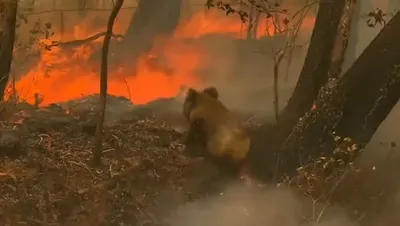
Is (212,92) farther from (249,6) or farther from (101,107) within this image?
(101,107)

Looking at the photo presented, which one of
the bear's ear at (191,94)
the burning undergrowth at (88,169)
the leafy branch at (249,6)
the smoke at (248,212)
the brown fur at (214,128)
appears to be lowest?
the smoke at (248,212)

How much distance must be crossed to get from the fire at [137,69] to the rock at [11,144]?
0.70 ft

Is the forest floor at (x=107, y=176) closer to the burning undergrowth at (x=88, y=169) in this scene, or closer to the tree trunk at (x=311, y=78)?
the burning undergrowth at (x=88, y=169)

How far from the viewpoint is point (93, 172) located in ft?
7.09

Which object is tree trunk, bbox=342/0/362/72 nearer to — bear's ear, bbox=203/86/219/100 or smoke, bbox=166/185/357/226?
bear's ear, bbox=203/86/219/100

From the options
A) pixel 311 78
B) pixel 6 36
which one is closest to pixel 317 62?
pixel 311 78

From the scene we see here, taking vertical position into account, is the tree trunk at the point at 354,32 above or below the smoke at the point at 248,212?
above

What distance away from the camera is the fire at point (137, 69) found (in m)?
2.45

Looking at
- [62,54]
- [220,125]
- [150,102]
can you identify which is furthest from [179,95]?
[62,54]

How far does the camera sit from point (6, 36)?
7.25ft

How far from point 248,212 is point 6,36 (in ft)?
3.42

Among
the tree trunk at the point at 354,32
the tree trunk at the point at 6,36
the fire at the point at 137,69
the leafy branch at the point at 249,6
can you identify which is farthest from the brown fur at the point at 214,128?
the tree trunk at the point at 6,36

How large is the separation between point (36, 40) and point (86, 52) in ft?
0.64

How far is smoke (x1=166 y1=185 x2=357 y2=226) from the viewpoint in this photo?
6.83 feet
